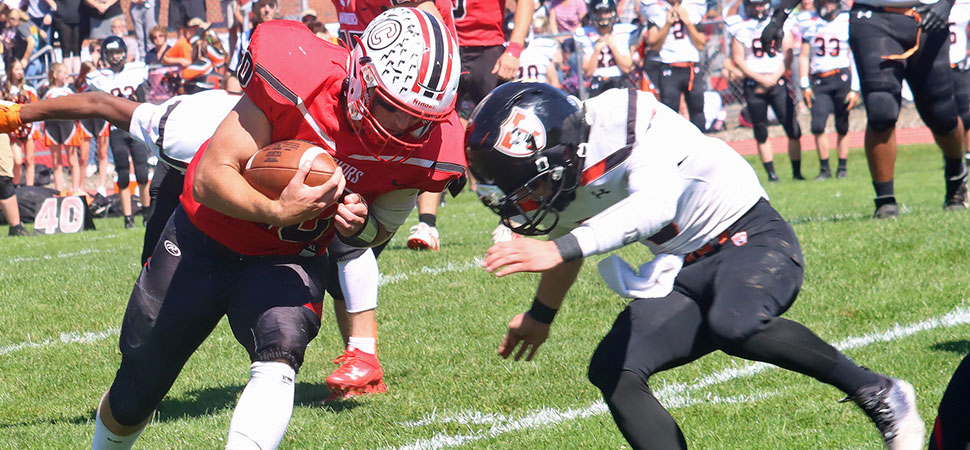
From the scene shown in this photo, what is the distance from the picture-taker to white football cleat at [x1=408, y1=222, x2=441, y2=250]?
23.1ft

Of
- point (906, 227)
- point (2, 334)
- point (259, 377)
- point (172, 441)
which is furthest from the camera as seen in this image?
point (906, 227)

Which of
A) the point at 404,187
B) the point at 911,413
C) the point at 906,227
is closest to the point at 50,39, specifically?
the point at 906,227

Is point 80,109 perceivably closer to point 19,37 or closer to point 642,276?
point 642,276

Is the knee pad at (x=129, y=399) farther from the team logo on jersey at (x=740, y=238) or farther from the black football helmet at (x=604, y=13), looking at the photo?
the black football helmet at (x=604, y=13)

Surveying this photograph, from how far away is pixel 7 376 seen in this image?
4711mm

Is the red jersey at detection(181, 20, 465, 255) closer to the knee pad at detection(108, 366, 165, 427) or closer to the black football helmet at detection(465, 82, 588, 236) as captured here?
the black football helmet at detection(465, 82, 588, 236)

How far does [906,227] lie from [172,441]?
4.64 metres

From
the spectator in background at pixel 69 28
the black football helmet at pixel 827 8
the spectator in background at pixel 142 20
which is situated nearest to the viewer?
the black football helmet at pixel 827 8

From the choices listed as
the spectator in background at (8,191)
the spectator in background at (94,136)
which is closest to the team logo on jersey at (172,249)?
the spectator in background at (8,191)

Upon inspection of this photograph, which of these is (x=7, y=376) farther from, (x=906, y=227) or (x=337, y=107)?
(x=906, y=227)

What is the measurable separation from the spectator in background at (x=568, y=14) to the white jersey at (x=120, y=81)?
739 cm

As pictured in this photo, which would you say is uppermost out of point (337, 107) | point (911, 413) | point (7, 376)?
point (337, 107)

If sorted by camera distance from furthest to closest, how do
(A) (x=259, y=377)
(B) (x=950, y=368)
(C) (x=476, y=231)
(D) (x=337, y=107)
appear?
(C) (x=476, y=231)
(B) (x=950, y=368)
(D) (x=337, y=107)
(A) (x=259, y=377)

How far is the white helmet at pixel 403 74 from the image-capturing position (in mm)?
2842
